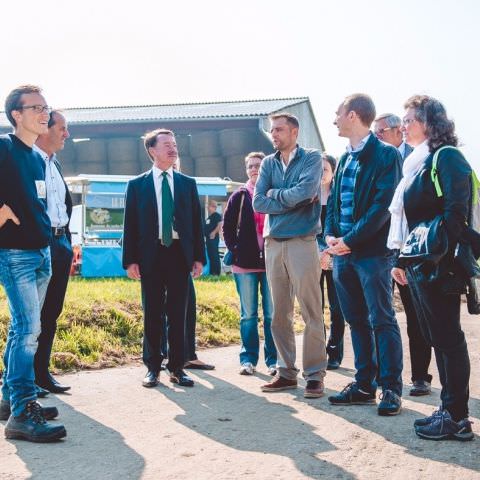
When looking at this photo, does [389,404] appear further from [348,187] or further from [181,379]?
[181,379]

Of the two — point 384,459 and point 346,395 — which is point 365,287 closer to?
point 346,395

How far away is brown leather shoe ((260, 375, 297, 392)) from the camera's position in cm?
570

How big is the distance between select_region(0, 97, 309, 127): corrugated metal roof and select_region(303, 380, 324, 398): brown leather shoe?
2160 centimetres

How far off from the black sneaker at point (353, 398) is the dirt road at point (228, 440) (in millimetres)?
95

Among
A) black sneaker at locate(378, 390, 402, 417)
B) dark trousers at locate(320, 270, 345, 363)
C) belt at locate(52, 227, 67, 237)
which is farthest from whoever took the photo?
dark trousers at locate(320, 270, 345, 363)

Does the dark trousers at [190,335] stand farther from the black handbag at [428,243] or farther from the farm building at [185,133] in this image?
the farm building at [185,133]

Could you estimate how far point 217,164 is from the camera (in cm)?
2441

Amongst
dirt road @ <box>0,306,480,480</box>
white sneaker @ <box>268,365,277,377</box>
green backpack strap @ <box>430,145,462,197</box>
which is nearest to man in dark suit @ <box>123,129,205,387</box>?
dirt road @ <box>0,306,480,480</box>

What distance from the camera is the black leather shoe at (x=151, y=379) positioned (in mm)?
5871

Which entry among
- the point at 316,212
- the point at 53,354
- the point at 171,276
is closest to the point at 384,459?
the point at 316,212

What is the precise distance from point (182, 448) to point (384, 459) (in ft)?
3.63

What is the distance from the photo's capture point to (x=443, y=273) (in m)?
4.17

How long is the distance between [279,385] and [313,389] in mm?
337

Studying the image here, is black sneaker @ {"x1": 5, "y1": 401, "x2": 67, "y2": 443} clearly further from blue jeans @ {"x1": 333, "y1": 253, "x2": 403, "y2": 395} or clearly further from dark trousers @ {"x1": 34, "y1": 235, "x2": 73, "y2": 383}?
blue jeans @ {"x1": 333, "y1": 253, "x2": 403, "y2": 395}
